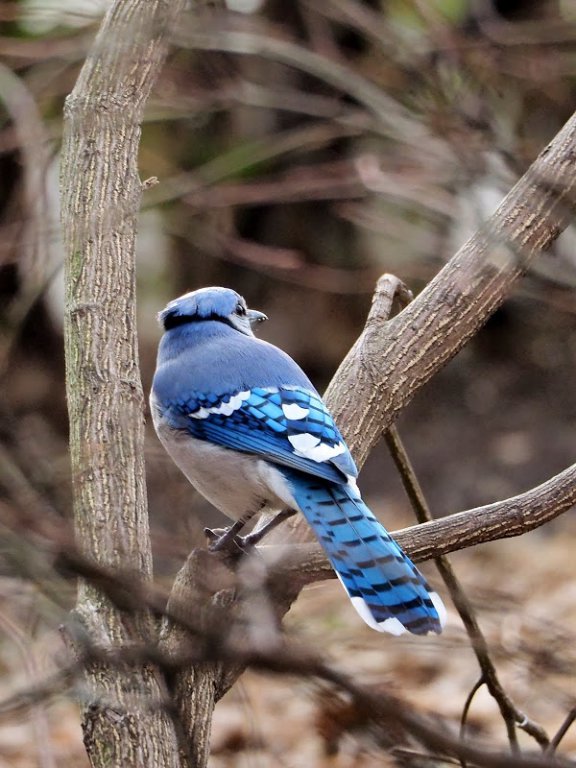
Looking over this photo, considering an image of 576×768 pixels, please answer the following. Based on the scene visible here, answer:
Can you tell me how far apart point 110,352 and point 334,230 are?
13.2 ft

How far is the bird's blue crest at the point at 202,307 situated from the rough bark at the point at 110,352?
0.48 meters

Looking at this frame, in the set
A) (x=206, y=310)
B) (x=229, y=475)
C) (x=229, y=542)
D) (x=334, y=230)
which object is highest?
(x=334, y=230)

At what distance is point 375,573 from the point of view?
1963 millimetres

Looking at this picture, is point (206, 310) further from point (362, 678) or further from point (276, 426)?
point (362, 678)

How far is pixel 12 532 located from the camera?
126 centimetres

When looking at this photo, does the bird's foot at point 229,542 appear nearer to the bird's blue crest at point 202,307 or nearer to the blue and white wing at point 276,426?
the blue and white wing at point 276,426

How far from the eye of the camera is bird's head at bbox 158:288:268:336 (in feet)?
9.18

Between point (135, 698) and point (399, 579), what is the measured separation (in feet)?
1.67

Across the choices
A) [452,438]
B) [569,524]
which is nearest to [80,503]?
[569,524]

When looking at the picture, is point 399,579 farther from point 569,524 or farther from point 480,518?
point 569,524

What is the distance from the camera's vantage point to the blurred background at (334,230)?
11.5ft

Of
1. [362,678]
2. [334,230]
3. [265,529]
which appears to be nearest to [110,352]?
[265,529]

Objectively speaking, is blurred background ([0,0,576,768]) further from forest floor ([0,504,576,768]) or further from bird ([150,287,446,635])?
bird ([150,287,446,635])

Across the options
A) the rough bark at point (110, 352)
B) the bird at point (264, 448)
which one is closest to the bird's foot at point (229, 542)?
the bird at point (264, 448)
